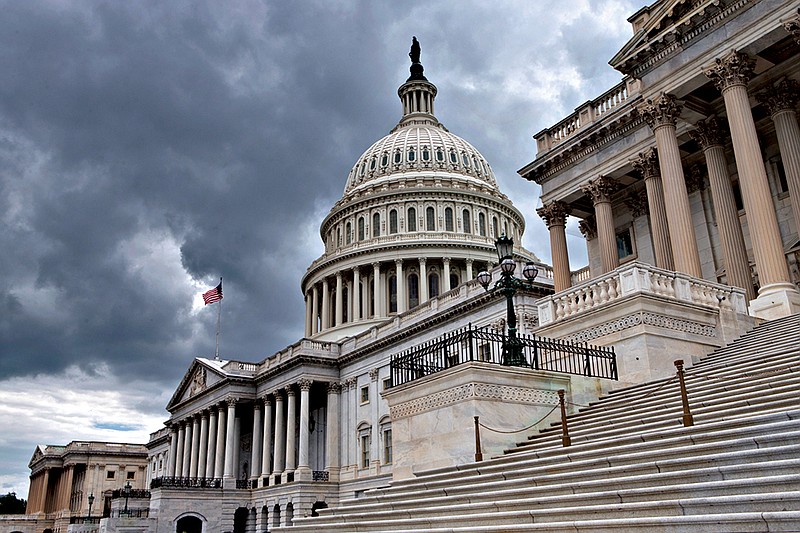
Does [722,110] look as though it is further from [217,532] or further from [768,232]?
[217,532]

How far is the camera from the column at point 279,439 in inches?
2584

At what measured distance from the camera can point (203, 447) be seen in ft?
256

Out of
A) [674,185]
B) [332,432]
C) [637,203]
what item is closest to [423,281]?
[332,432]

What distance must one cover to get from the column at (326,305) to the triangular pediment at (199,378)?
1321 centimetres

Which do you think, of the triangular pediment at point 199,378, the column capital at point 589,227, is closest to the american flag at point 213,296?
the triangular pediment at point 199,378

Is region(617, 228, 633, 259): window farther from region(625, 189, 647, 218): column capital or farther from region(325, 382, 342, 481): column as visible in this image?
region(325, 382, 342, 481): column

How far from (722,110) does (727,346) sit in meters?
11.4

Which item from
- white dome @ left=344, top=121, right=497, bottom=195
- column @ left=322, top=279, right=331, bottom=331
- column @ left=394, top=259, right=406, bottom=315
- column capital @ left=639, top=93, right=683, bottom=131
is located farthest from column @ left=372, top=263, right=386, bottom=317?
column capital @ left=639, top=93, right=683, bottom=131

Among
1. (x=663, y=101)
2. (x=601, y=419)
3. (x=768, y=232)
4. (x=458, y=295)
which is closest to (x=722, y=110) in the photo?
(x=663, y=101)

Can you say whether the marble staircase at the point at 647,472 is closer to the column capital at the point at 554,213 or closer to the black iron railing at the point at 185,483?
the column capital at the point at 554,213

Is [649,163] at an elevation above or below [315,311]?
below

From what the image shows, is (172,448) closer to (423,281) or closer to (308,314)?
(308,314)

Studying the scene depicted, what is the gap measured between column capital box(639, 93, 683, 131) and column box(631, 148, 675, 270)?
3.48m

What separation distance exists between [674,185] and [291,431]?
46.2 metres
